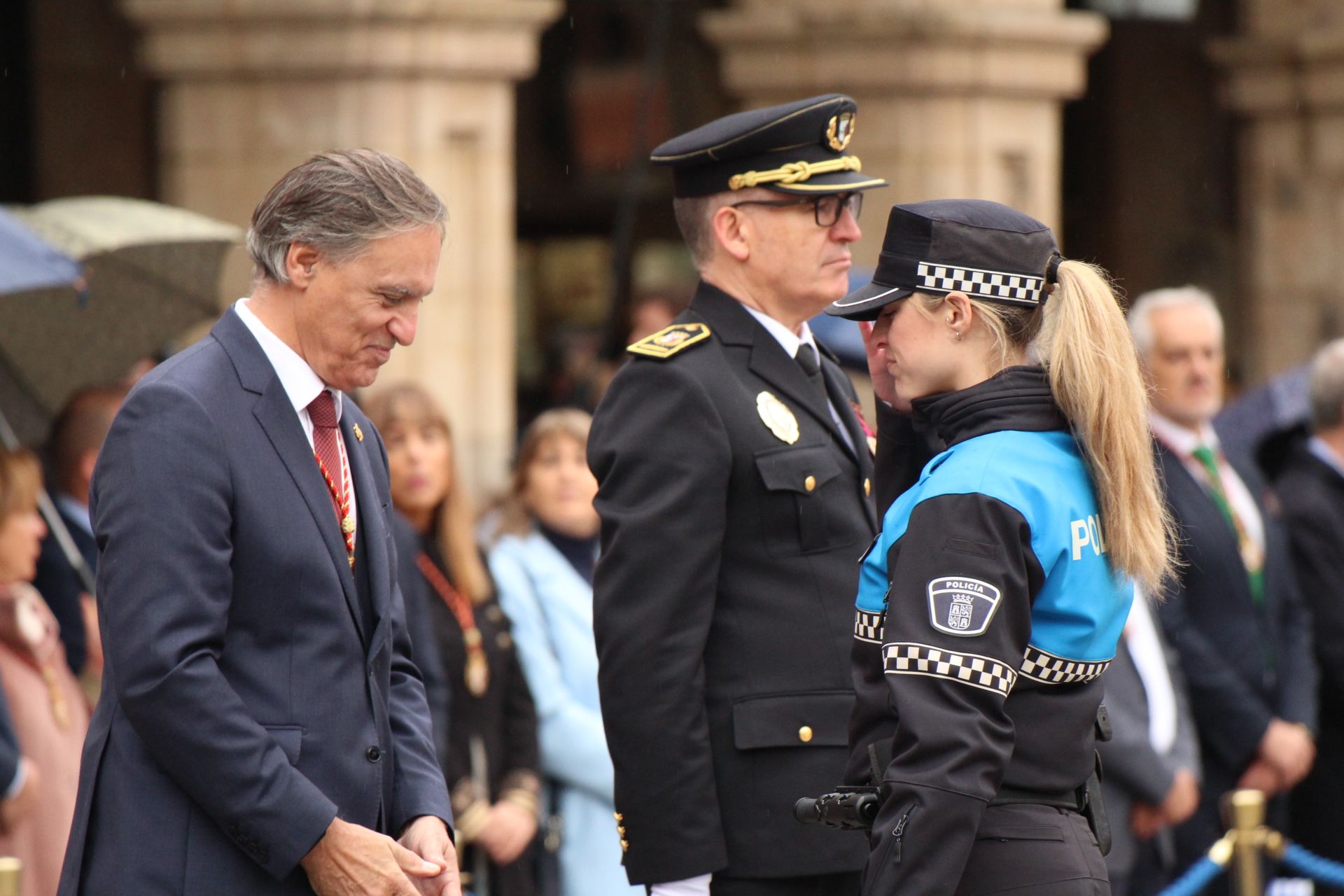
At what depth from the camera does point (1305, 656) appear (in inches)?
246

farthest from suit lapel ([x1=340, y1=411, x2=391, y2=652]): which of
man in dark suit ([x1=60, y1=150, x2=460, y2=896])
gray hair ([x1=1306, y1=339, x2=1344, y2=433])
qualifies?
gray hair ([x1=1306, y1=339, x2=1344, y2=433])

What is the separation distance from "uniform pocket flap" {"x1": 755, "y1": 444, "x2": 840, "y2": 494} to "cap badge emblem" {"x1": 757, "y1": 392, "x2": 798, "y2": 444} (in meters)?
0.03

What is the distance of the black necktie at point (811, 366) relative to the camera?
382 cm

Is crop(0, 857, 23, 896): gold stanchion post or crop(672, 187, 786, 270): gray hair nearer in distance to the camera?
crop(672, 187, 786, 270): gray hair

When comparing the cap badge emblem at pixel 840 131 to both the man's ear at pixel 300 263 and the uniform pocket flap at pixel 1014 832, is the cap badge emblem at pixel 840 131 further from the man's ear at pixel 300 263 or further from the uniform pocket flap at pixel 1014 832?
the uniform pocket flap at pixel 1014 832

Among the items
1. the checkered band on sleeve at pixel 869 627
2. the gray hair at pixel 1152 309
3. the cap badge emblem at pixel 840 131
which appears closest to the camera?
the checkered band on sleeve at pixel 869 627

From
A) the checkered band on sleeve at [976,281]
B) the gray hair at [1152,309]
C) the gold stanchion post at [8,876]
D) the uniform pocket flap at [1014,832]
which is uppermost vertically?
the checkered band on sleeve at [976,281]

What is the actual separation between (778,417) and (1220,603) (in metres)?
2.80

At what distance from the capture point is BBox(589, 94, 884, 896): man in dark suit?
11.5ft

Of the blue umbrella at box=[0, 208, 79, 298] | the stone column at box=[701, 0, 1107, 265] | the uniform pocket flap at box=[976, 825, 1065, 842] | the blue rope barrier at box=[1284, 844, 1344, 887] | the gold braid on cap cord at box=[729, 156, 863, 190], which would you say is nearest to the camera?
the uniform pocket flap at box=[976, 825, 1065, 842]

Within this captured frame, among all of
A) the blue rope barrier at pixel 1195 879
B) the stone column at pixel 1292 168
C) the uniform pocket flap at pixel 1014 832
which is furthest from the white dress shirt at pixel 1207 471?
the stone column at pixel 1292 168

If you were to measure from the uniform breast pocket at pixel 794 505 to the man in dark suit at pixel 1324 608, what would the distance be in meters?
3.42

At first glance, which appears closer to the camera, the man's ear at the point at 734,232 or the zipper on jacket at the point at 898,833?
the zipper on jacket at the point at 898,833

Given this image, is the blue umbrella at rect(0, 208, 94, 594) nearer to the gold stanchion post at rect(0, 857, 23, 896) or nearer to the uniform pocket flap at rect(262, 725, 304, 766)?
the gold stanchion post at rect(0, 857, 23, 896)
